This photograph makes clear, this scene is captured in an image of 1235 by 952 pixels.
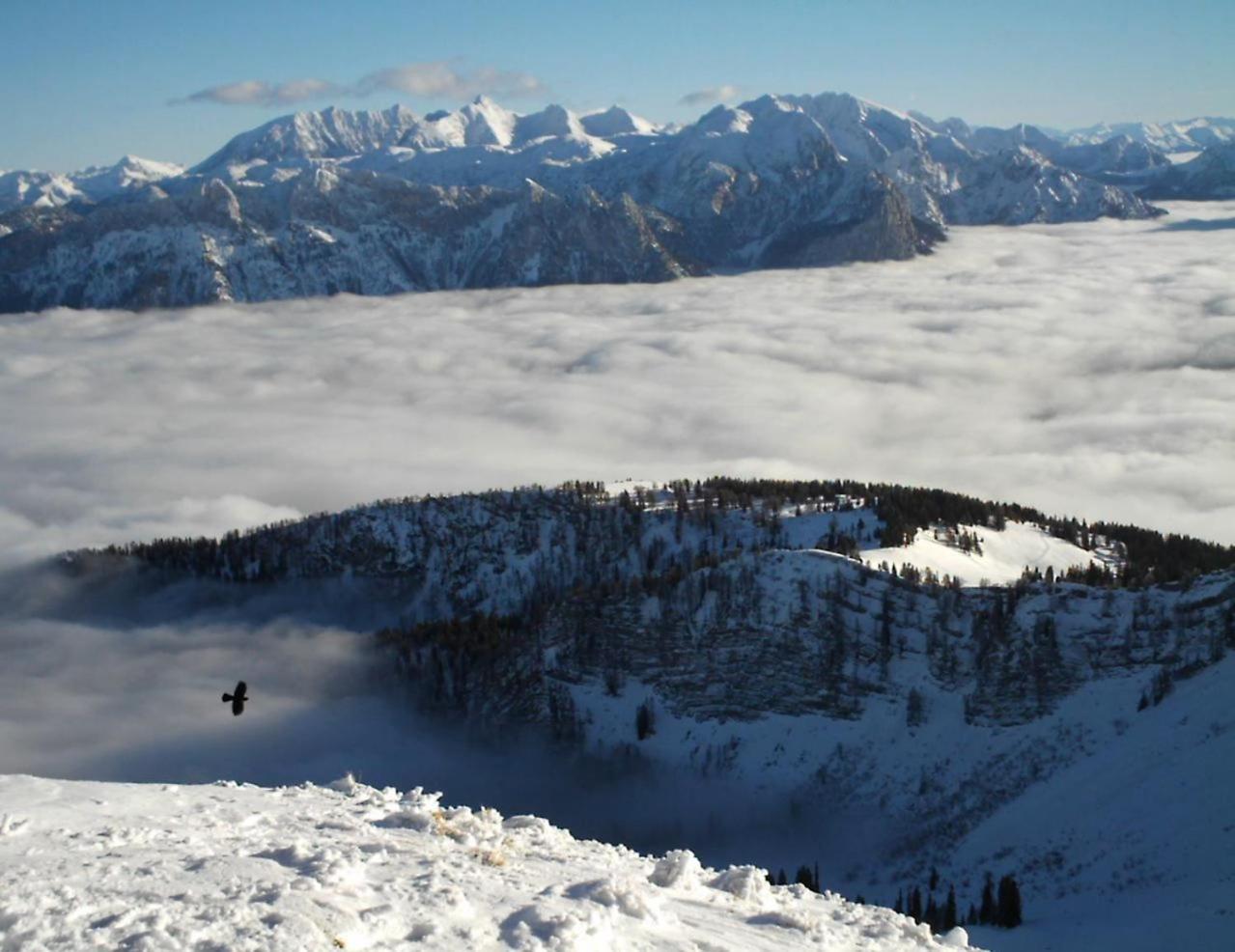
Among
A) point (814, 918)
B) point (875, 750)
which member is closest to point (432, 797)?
point (814, 918)

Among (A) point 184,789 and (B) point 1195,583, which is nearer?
(A) point 184,789

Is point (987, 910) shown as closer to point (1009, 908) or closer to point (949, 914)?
point (1009, 908)

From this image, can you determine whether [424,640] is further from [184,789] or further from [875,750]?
[184,789]

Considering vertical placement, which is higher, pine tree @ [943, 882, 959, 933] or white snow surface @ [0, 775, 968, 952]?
white snow surface @ [0, 775, 968, 952]

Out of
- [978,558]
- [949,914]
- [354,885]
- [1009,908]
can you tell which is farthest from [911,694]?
[354,885]

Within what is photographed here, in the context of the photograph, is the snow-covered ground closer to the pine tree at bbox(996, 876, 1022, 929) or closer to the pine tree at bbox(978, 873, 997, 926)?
the pine tree at bbox(978, 873, 997, 926)

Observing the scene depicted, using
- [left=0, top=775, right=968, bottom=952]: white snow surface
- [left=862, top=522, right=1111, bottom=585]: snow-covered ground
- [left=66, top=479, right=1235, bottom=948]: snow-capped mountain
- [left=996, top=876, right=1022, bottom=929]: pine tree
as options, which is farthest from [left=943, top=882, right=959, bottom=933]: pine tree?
[left=862, top=522, right=1111, bottom=585]: snow-covered ground

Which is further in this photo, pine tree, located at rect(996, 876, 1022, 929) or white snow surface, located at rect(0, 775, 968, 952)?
pine tree, located at rect(996, 876, 1022, 929)

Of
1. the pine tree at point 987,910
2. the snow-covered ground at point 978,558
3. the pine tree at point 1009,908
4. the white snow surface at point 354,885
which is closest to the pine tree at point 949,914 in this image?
the pine tree at point 987,910
